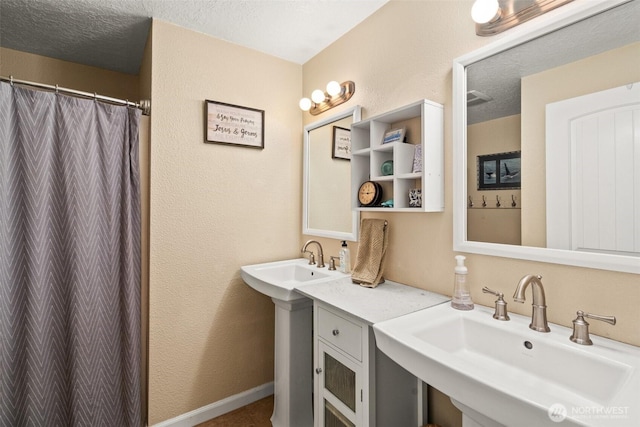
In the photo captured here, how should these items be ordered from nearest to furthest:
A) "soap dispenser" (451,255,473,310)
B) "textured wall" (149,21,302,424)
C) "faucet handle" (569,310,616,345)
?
1. "faucet handle" (569,310,616,345)
2. "soap dispenser" (451,255,473,310)
3. "textured wall" (149,21,302,424)

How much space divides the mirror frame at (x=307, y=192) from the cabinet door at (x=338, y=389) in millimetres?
743

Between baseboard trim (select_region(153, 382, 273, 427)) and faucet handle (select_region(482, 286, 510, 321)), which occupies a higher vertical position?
faucet handle (select_region(482, 286, 510, 321))

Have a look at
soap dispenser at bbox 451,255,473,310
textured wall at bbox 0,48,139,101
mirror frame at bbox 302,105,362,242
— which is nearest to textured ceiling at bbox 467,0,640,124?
soap dispenser at bbox 451,255,473,310

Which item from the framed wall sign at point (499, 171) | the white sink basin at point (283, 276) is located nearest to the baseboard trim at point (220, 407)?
the white sink basin at point (283, 276)

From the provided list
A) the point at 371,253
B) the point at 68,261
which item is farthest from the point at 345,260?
the point at 68,261

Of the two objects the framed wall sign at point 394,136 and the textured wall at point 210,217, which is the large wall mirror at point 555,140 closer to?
the framed wall sign at point 394,136

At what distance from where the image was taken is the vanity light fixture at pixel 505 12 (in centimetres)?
116

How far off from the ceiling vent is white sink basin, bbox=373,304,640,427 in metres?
0.87

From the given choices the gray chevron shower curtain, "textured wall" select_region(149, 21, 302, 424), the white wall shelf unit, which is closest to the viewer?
the white wall shelf unit

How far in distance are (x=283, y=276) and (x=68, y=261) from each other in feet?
4.03

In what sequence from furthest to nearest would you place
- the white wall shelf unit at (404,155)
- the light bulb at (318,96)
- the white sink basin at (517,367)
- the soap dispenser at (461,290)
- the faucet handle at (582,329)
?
the light bulb at (318,96) → the white wall shelf unit at (404,155) → the soap dispenser at (461,290) → the faucet handle at (582,329) → the white sink basin at (517,367)

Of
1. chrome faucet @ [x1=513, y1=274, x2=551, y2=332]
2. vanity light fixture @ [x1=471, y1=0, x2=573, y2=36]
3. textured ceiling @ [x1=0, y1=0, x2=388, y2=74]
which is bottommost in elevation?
chrome faucet @ [x1=513, y1=274, x2=551, y2=332]

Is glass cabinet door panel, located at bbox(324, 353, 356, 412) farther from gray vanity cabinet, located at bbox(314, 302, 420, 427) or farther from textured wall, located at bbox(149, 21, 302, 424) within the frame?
textured wall, located at bbox(149, 21, 302, 424)

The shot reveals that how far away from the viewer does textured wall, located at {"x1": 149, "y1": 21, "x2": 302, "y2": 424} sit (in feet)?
6.16
